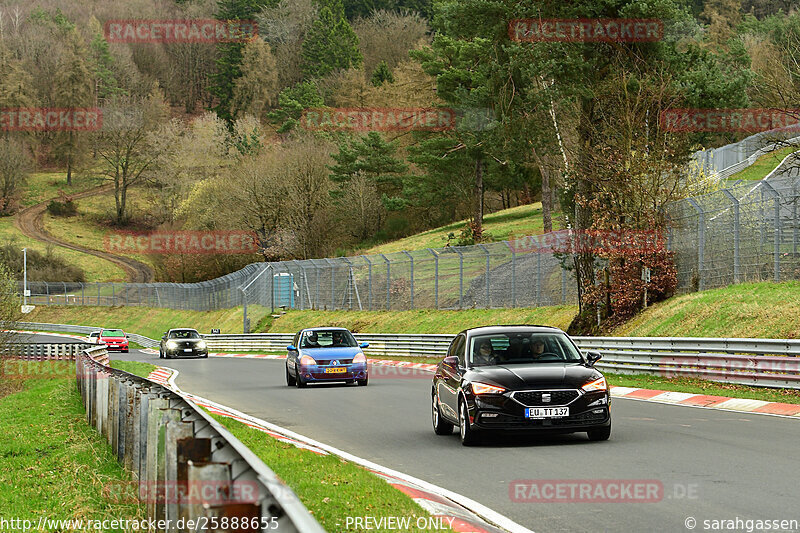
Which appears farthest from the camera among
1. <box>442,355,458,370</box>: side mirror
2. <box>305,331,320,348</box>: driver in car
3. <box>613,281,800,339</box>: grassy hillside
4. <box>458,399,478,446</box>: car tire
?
<box>305,331,320,348</box>: driver in car

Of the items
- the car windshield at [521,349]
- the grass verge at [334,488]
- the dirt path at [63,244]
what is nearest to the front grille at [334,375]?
the car windshield at [521,349]

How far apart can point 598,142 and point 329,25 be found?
110615 millimetres

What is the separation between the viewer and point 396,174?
285 feet

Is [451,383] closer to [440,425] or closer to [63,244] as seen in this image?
[440,425]

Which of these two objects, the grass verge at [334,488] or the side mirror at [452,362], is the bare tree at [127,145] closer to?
the side mirror at [452,362]

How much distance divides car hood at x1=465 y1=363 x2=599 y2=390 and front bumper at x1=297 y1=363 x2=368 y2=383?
1231 cm

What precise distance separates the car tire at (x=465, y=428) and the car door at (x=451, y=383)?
9.8 inches

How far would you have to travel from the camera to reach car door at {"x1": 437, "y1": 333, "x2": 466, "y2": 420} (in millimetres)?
13488

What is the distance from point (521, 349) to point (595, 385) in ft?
4.75

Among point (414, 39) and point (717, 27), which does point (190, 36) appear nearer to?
point (414, 39)

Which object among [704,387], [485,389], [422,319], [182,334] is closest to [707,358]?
[704,387]

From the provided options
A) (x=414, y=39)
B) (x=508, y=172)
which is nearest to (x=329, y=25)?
(x=414, y=39)

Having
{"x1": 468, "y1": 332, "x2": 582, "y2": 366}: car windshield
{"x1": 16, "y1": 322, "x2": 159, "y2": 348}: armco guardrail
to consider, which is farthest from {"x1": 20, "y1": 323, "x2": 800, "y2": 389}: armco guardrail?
{"x1": 16, "y1": 322, "x2": 159, "y2": 348}: armco guardrail

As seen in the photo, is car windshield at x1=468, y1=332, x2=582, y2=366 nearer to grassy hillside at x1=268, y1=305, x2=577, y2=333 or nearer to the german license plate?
the german license plate
